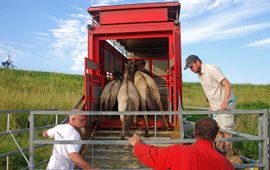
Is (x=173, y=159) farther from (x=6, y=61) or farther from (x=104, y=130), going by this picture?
(x=6, y=61)

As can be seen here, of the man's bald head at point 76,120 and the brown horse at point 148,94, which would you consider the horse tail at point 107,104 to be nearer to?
the brown horse at point 148,94

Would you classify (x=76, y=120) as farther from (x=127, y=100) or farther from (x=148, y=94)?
(x=148, y=94)

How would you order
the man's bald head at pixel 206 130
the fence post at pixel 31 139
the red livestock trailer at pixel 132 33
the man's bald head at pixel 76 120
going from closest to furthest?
1. the man's bald head at pixel 206 130
2. the fence post at pixel 31 139
3. the man's bald head at pixel 76 120
4. the red livestock trailer at pixel 132 33

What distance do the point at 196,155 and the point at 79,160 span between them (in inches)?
69.0

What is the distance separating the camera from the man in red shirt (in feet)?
11.2

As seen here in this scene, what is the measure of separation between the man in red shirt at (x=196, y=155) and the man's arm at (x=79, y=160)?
3.41 ft

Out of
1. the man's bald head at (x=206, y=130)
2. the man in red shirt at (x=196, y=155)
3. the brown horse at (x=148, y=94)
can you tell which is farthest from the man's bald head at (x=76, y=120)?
the brown horse at (x=148, y=94)

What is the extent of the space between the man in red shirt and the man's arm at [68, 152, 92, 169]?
104 centimetres

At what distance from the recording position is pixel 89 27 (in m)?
8.96

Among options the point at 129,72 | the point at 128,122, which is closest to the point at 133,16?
the point at 129,72

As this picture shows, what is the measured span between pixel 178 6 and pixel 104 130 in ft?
11.3

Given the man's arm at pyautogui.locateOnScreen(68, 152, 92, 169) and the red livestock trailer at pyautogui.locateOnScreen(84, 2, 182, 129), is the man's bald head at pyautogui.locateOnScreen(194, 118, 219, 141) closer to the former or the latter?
the man's arm at pyautogui.locateOnScreen(68, 152, 92, 169)

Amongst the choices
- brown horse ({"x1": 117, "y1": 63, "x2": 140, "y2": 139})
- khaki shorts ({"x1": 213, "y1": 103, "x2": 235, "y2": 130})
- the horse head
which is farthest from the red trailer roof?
khaki shorts ({"x1": 213, "y1": 103, "x2": 235, "y2": 130})

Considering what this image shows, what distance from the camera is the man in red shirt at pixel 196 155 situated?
341cm
